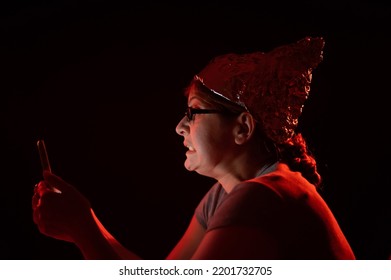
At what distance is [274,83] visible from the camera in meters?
2.43

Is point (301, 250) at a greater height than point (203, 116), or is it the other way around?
point (203, 116)

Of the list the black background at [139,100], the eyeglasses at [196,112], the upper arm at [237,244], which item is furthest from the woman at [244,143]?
the black background at [139,100]

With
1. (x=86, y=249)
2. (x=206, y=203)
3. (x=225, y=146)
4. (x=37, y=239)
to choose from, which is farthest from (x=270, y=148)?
(x=37, y=239)

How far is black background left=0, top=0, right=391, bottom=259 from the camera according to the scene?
3174 mm

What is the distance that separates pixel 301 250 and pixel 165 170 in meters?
1.26

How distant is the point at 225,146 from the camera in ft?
8.10

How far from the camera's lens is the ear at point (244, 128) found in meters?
2.46

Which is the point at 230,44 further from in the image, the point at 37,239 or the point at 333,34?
the point at 37,239

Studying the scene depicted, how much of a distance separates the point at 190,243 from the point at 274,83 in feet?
2.74

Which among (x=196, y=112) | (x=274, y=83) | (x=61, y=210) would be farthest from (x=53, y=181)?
(x=274, y=83)

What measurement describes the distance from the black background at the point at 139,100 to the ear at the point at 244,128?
0.82 m

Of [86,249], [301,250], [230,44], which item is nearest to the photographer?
[301,250]

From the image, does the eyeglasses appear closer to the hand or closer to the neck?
the neck

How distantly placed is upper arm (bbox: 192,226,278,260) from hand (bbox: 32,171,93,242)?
1.84 ft
